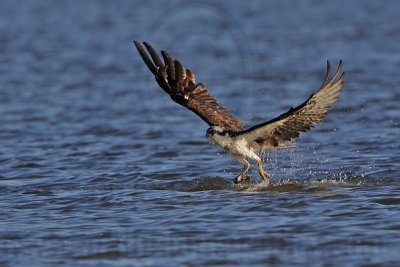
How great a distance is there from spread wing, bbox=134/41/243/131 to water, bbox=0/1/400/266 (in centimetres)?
71

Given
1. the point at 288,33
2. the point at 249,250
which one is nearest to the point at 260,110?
the point at 249,250

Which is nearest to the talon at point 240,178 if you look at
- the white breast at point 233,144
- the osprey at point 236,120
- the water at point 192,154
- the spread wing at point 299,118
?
the osprey at point 236,120

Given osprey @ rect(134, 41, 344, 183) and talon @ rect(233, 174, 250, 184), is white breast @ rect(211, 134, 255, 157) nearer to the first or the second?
osprey @ rect(134, 41, 344, 183)

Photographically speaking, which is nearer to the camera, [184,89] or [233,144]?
[233,144]

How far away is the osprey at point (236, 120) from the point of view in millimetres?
9852

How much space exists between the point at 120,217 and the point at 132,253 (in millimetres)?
1364

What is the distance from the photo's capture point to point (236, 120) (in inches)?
464

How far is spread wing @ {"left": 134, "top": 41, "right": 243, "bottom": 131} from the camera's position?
1134 cm

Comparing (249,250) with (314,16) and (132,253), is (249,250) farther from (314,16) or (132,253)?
(314,16)

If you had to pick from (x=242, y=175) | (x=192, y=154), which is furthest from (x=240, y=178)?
(x=192, y=154)

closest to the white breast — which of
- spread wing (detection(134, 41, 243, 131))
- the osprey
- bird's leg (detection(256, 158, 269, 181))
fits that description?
the osprey

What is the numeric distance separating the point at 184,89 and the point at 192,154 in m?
1.94

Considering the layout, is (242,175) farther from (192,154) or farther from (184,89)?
(192,154)

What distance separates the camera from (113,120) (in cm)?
1603
